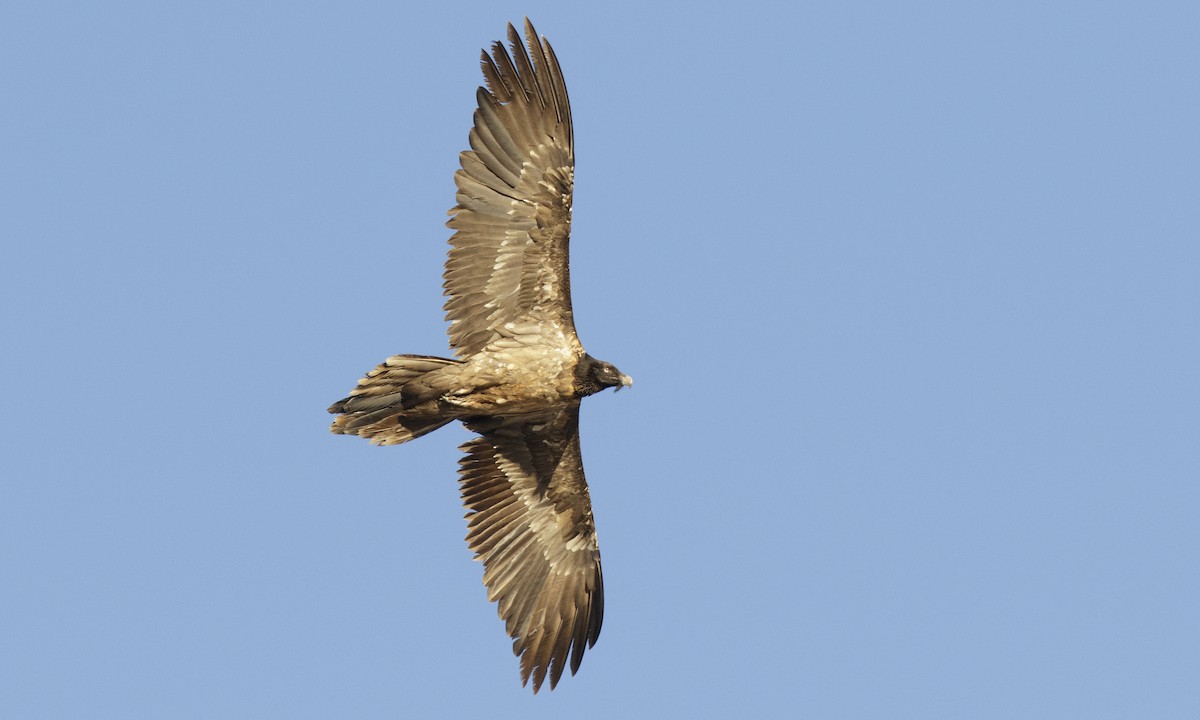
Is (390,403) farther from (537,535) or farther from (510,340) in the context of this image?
(537,535)

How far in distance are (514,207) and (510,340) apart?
130cm

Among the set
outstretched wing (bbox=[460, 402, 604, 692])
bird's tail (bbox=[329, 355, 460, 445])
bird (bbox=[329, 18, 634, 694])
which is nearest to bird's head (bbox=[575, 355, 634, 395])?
bird (bbox=[329, 18, 634, 694])

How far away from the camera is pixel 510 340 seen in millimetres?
15172

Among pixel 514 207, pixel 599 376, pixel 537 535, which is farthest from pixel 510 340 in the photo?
pixel 537 535

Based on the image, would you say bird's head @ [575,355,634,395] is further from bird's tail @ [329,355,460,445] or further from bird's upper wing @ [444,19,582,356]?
bird's tail @ [329,355,460,445]

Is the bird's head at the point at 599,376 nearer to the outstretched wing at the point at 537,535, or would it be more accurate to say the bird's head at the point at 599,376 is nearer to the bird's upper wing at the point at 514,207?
the bird's upper wing at the point at 514,207

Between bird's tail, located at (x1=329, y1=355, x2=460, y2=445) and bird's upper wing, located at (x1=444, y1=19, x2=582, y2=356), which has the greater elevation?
bird's upper wing, located at (x1=444, y1=19, x2=582, y2=356)

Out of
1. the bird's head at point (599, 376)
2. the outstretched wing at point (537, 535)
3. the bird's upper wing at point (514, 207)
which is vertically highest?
the bird's upper wing at point (514, 207)

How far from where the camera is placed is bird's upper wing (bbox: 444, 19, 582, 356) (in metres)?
14.7

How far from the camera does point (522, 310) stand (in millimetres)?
15180

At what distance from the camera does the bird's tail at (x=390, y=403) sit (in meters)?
14.8

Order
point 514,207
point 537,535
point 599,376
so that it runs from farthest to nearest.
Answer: point 537,535 < point 599,376 < point 514,207

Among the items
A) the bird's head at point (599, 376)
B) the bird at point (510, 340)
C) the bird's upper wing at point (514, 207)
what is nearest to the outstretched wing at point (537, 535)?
the bird at point (510, 340)

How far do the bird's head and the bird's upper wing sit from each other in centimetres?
22
